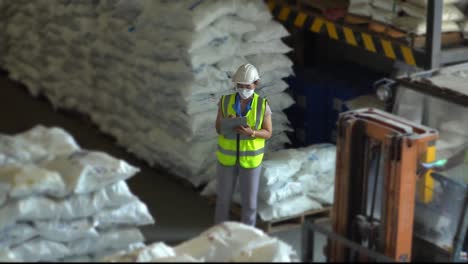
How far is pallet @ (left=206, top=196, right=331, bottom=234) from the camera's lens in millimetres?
7215

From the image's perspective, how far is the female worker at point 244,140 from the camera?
257 inches

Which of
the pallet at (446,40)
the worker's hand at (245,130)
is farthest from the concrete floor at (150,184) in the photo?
the pallet at (446,40)

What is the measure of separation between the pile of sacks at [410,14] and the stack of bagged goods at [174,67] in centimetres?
101

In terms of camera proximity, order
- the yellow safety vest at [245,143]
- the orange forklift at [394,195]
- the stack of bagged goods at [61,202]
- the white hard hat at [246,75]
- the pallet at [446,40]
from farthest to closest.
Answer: the pallet at [446,40], the yellow safety vest at [245,143], the white hard hat at [246,75], the orange forklift at [394,195], the stack of bagged goods at [61,202]

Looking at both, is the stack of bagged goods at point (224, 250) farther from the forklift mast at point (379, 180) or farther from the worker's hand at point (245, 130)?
the worker's hand at point (245, 130)

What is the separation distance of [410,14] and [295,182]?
1896mm

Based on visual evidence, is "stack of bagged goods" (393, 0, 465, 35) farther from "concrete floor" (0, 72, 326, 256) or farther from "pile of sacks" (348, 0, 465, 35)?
→ "concrete floor" (0, 72, 326, 256)

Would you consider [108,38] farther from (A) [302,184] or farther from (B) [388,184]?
(B) [388,184]

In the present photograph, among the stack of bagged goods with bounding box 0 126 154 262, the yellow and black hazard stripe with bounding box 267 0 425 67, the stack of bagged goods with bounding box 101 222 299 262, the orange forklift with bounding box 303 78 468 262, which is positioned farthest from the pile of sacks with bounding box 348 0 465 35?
the stack of bagged goods with bounding box 101 222 299 262

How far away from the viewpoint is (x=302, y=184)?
7383mm

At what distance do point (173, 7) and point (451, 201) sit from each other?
148 inches

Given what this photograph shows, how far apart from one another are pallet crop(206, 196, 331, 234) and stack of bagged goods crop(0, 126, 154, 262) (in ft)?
6.25

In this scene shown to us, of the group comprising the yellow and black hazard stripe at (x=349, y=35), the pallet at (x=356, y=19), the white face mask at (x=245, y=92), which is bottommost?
the white face mask at (x=245, y=92)

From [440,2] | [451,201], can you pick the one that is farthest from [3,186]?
[440,2]
